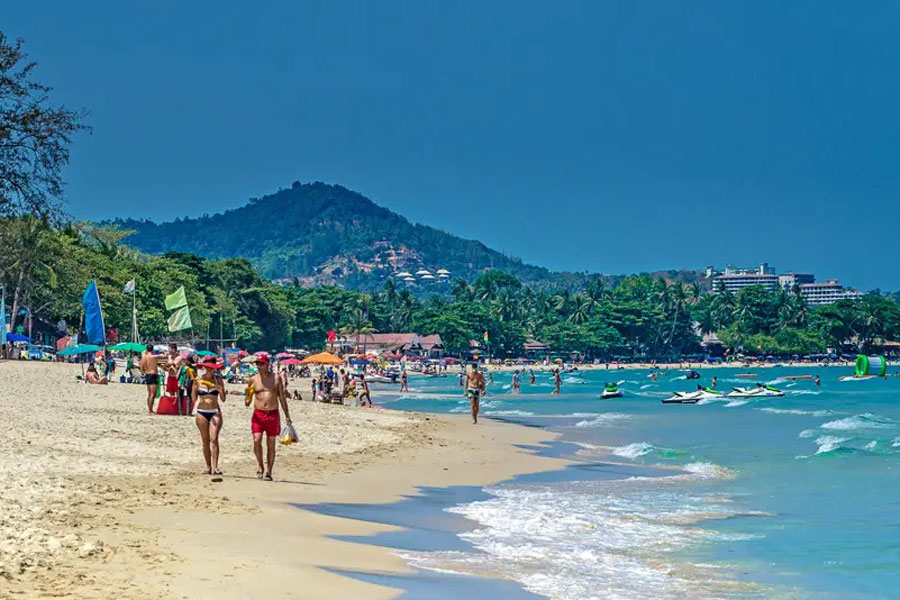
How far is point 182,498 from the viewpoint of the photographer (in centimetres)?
1178

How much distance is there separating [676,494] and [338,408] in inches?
786

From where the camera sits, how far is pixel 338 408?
117 ft

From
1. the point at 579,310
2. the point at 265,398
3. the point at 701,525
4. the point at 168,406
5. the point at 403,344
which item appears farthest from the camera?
the point at 579,310

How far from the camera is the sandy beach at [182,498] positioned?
7898 millimetres

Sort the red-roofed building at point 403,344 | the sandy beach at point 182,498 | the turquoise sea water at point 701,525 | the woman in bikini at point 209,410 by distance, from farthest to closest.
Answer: the red-roofed building at point 403,344 < the woman in bikini at point 209,410 < the turquoise sea water at point 701,525 < the sandy beach at point 182,498

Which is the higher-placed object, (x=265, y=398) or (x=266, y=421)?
(x=265, y=398)

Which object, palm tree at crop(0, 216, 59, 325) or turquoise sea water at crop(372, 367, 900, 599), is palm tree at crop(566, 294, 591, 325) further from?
turquoise sea water at crop(372, 367, 900, 599)

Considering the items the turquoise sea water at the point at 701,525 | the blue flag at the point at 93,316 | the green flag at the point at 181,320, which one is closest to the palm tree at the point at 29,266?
the green flag at the point at 181,320

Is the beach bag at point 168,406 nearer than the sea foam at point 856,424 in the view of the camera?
Yes

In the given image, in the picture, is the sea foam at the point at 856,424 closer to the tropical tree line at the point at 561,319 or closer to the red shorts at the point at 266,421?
the red shorts at the point at 266,421

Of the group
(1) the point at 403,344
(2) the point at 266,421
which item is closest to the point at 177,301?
(2) the point at 266,421

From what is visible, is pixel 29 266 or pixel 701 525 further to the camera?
pixel 29 266

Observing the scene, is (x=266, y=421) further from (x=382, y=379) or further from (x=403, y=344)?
(x=403, y=344)

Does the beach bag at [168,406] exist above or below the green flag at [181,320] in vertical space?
below
